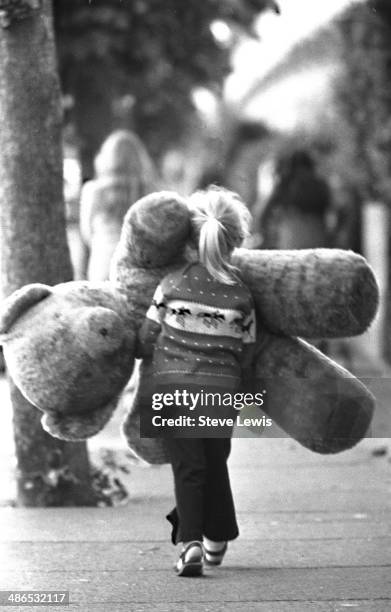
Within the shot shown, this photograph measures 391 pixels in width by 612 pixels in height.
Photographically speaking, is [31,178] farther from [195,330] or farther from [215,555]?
[215,555]

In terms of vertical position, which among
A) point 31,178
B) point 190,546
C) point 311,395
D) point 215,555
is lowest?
point 215,555

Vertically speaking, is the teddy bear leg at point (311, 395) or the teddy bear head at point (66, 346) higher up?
the teddy bear head at point (66, 346)

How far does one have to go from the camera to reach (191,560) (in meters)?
Result: 5.32

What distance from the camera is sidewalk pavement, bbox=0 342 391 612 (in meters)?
4.98

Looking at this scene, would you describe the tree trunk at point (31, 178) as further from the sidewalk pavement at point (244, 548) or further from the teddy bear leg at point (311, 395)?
the teddy bear leg at point (311, 395)

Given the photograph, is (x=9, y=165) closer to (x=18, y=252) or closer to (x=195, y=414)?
(x=18, y=252)

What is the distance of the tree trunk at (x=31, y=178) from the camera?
6746 millimetres

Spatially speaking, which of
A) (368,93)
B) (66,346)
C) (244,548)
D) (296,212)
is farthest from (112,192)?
(368,93)

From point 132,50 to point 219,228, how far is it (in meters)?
9.33

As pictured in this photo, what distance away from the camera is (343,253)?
17.7ft

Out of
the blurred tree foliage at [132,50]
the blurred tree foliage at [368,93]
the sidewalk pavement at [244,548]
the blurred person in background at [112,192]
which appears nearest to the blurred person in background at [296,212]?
the blurred tree foliage at [368,93]

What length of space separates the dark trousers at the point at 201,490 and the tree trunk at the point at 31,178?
1586 mm

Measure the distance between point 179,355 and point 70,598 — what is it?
3.37 feet

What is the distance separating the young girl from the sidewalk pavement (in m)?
0.25
